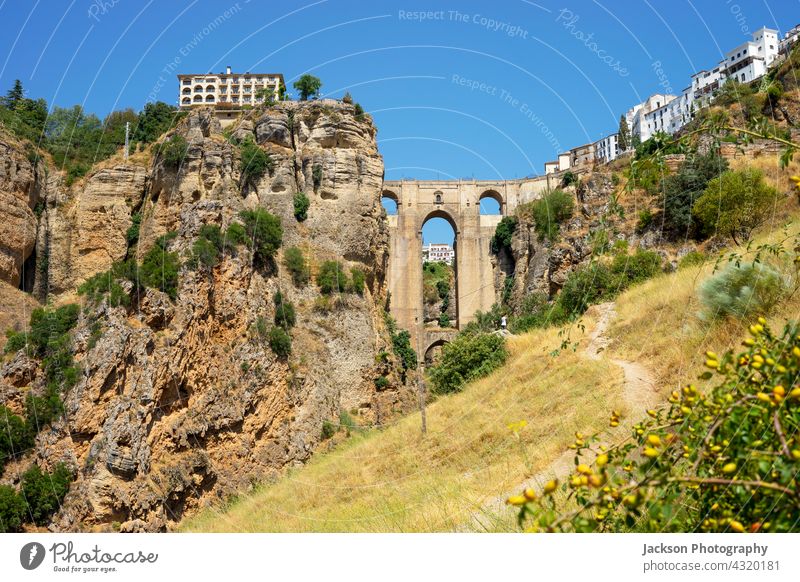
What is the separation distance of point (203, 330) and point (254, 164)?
29.5ft

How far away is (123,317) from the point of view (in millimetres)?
21469

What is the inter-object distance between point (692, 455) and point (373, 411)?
23.6 m

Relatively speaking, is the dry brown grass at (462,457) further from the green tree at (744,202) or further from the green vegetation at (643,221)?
the green vegetation at (643,221)

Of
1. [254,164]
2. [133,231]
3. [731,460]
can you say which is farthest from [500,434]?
[133,231]

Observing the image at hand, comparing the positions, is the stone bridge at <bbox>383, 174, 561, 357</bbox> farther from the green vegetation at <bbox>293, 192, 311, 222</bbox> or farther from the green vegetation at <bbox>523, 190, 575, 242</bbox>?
the green vegetation at <bbox>293, 192, 311, 222</bbox>

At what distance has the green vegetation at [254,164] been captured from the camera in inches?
1151

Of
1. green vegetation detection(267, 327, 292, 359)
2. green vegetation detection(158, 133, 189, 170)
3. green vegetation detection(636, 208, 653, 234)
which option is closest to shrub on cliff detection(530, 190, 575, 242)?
green vegetation detection(636, 208, 653, 234)

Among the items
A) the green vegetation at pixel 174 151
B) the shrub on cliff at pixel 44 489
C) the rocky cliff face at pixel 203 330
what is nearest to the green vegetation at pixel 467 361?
the rocky cliff face at pixel 203 330

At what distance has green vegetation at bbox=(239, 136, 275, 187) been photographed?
95.9 ft

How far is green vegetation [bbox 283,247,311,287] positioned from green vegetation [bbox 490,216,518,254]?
21.1 m

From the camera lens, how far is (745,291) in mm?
7953

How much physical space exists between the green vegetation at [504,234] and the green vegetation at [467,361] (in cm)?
2618

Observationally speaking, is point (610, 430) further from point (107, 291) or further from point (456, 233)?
point (456, 233)

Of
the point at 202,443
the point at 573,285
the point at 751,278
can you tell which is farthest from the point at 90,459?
the point at 751,278
